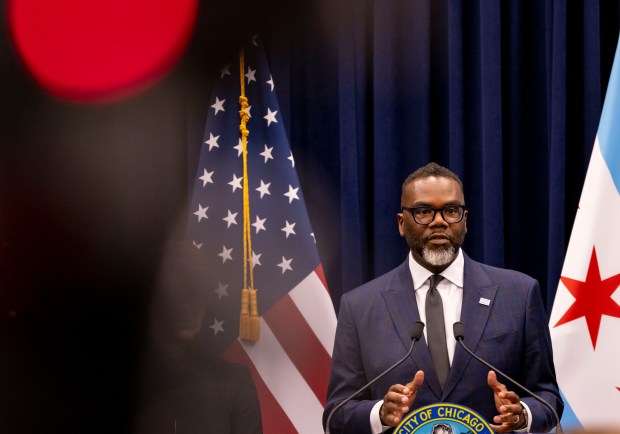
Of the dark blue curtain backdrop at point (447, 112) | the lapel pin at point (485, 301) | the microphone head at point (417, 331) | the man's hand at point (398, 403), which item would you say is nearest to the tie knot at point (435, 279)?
the lapel pin at point (485, 301)

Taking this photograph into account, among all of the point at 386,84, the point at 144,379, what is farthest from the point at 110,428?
the point at 386,84

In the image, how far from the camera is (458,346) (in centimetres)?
200

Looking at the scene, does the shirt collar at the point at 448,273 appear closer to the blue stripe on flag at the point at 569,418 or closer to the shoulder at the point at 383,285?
the shoulder at the point at 383,285

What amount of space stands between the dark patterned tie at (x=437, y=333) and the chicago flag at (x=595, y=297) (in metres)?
0.71

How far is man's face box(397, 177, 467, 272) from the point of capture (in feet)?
7.07

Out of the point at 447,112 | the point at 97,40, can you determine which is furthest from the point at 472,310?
the point at 97,40

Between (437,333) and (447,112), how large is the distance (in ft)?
4.24

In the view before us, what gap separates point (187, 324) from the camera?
2.58 metres

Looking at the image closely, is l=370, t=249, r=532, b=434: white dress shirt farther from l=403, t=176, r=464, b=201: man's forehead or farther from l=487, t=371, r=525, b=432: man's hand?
l=487, t=371, r=525, b=432: man's hand

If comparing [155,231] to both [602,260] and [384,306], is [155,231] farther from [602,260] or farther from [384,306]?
[602,260]

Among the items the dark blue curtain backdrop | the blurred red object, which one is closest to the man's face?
the dark blue curtain backdrop

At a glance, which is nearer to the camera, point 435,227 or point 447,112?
point 435,227

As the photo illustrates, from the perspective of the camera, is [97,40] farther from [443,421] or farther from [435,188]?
[443,421]

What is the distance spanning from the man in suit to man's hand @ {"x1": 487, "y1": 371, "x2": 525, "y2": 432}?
10.3 inches
